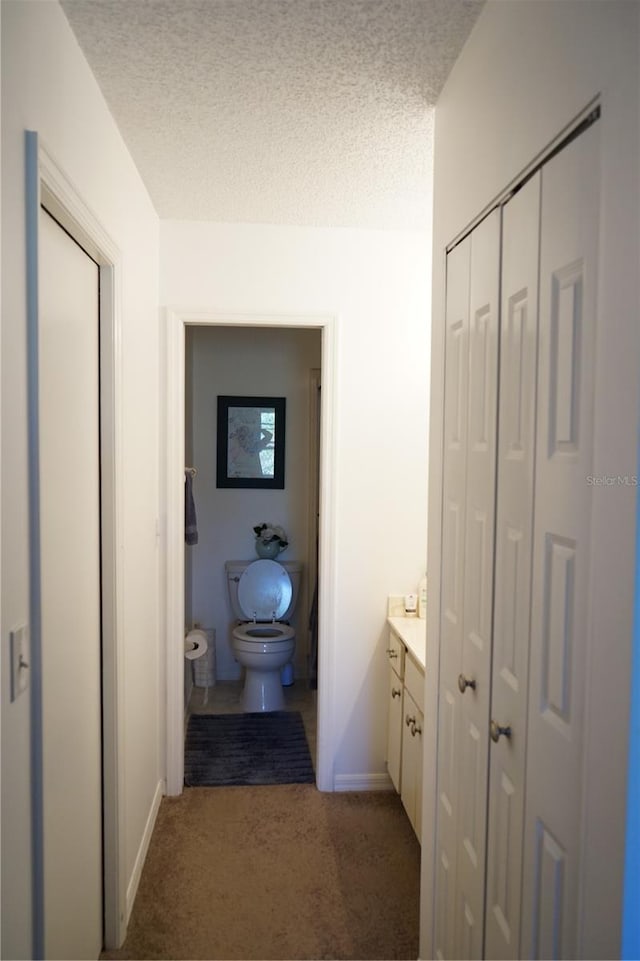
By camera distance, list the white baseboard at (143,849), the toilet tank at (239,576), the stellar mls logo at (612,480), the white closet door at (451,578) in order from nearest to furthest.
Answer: the stellar mls logo at (612,480) < the white closet door at (451,578) < the white baseboard at (143,849) < the toilet tank at (239,576)

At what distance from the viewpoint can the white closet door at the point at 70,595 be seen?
151 centimetres

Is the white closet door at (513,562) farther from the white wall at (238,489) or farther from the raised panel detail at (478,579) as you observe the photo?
the white wall at (238,489)

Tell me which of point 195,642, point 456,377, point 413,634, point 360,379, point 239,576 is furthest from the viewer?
point 239,576

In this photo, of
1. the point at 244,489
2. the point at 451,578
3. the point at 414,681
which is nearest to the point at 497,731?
the point at 451,578

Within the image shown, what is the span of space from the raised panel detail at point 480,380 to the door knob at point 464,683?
54 cm

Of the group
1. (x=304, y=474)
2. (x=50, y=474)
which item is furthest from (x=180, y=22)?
(x=304, y=474)

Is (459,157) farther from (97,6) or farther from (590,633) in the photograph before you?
(590,633)

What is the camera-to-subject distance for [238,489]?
4.55 meters

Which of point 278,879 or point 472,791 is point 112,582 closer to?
point 472,791

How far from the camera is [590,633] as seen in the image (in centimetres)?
96

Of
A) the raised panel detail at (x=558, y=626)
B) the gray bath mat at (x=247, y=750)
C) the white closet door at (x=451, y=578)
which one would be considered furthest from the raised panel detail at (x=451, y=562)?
the gray bath mat at (x=247, y=750)


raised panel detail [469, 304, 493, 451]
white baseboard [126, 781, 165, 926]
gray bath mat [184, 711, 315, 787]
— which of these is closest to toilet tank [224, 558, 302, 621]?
gray bath mat [184, 711, 315, 787]

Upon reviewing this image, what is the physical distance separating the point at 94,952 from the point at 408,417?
226 centimetres

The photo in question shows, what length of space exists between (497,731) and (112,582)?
1.22m
